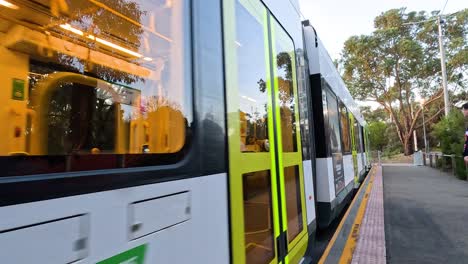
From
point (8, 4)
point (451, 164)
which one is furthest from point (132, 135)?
point (451, 164)

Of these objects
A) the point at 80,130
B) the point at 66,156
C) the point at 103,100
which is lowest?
the point at 66,156

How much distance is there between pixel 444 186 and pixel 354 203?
5.83 meters

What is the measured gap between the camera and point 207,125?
1.87 meters

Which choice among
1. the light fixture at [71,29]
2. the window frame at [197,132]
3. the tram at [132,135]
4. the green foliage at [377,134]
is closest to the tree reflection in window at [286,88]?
the tram at [132,135]

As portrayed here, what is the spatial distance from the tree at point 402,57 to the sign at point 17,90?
3370 centimetres

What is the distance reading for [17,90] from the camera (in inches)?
49.2

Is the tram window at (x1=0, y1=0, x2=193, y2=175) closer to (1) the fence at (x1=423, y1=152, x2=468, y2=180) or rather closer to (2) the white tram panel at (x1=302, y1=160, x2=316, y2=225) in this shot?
(2) the white tram panel at (x1=302, y1=160, x2=316, y2=225)

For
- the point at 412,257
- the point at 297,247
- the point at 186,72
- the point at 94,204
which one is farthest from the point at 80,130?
the point at 412,257

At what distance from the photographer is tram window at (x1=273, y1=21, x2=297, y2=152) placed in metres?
3.23

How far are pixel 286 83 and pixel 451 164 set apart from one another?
17.0 m

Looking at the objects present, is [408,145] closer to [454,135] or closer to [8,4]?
[454,135]

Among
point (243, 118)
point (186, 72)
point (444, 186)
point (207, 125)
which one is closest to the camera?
point (186, 72)

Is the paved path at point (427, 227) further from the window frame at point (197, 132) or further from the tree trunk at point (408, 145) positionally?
the tree trunk at point (408, 145)

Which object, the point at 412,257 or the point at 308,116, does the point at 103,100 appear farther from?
the point at 412,257
